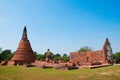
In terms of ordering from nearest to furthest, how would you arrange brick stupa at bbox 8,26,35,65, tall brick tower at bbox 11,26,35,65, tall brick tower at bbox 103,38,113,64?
brick stupa at bbox 8,26,35,65 → tall brick tower at bbox 11,26,35,65 → tall brick tower at bbox 103,38,113,64

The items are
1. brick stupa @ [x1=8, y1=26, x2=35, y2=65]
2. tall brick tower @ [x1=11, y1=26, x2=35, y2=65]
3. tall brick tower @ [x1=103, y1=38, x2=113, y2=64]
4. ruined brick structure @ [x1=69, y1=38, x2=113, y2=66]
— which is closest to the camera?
ruined brick structure @ [x1=69, y1=38, x2=113, y2=66]

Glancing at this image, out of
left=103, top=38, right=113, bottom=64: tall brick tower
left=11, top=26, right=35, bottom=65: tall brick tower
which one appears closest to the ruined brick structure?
left=103, top=38, right=113, bottom=64: tall brick tower

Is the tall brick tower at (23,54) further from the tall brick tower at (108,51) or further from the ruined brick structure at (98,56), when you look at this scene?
the tall brick tower at (108,51)

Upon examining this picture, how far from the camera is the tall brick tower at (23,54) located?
46906 millimetres

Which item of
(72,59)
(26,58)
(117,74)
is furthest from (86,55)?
(117,74)

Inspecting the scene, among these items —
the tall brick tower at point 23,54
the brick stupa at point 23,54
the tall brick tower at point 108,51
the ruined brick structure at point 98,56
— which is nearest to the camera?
the ruined brick structure at point 98,56

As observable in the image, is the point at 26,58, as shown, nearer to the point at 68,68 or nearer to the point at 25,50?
the point at 25,50

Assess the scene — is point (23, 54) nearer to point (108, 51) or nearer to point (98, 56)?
point (98, 56)

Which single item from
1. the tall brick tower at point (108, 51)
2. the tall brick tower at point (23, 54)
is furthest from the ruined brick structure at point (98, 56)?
the tall brick tower at point (23, 54)

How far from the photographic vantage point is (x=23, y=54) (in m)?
48.7

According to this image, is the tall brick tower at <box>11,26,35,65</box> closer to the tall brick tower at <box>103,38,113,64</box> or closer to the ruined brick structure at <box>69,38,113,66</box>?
the ruined brick structure at <box>69,38,113,66</box>

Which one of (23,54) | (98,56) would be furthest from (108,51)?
(23,54)

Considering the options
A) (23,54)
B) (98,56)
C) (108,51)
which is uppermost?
(108,51)

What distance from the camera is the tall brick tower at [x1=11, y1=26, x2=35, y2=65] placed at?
154ft
